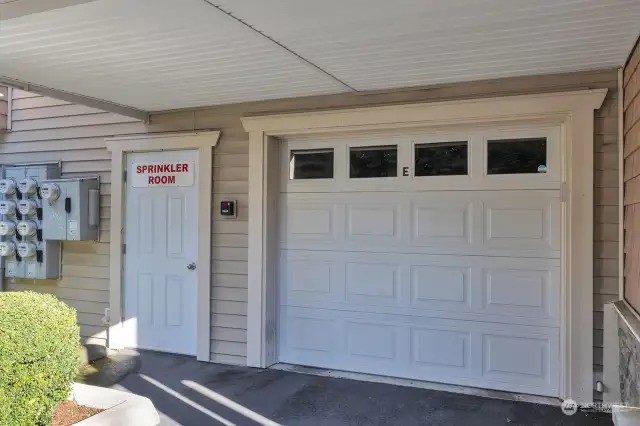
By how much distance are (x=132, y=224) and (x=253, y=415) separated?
2.66 m

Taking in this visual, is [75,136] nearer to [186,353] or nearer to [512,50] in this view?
[186,353]

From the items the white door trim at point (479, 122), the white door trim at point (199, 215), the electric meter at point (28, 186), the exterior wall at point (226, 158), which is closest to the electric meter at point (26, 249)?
the exterior wall at point (226, 158)

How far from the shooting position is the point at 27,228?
555 centimetres

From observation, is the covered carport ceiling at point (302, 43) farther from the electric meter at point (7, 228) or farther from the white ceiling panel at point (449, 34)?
the electric meter at point (7, 228)

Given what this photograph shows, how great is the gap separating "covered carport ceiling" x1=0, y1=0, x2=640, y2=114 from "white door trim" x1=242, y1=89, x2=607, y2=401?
23 cm

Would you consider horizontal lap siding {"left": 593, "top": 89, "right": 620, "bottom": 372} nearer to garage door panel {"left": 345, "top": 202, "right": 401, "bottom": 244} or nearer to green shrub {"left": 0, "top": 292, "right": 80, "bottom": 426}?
garage door panel {"left": 345, "top": 202, "right": 401, "bottom": 244}

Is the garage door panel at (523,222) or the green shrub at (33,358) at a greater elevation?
the garage door panel at (523,222)

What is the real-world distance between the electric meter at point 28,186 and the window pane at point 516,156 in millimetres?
4634

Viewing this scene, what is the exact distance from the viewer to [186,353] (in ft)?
17.0

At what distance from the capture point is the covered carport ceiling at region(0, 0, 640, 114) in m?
2.73

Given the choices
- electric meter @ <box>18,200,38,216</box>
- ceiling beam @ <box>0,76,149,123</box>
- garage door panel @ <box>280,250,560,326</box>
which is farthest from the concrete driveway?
ceiling beam @ <box>0,76,149,123</box>

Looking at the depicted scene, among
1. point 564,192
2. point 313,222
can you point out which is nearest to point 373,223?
point 313,222

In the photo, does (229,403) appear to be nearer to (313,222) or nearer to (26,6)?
(313,222)

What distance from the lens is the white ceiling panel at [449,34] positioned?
8.83 ft
